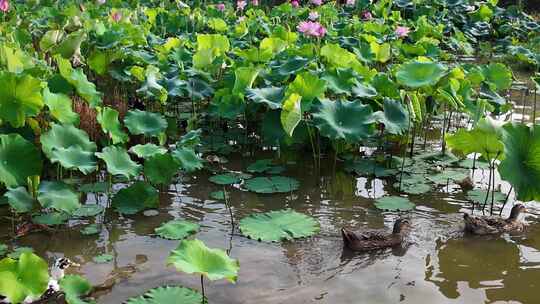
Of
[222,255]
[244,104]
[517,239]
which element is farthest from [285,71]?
[222,255]

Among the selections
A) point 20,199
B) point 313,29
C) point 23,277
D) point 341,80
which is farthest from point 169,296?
point 313,29

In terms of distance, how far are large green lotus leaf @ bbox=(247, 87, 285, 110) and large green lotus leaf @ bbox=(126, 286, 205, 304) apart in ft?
5.97

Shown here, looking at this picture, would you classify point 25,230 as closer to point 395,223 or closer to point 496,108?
point 395,223

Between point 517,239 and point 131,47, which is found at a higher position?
point 131,47

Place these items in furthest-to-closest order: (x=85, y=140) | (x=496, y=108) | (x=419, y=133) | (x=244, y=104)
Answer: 1. (x=419, y=133)
2. (x=496, y=108)
3. (x=244, y=104)
4. (x=85, y=140)

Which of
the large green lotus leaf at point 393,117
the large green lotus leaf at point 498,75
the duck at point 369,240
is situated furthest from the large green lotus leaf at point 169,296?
the large green lotus leaf at point 498,75

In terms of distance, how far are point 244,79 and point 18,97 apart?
5.65 feet

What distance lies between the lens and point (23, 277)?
2730 millimetres

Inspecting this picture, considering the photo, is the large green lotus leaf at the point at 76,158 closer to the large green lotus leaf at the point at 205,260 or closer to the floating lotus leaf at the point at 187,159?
the floating lotus leaf at the point at 187,159

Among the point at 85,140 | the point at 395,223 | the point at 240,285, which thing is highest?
the point at 85,140

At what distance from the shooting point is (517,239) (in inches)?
149

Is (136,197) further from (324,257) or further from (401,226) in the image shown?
(401,226)

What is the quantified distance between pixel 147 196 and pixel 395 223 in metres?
1.59

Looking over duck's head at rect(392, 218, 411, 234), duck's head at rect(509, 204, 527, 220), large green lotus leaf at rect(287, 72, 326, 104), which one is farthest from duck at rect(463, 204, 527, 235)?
large green lotus leaf at rect(287, 72, 326, 104)
